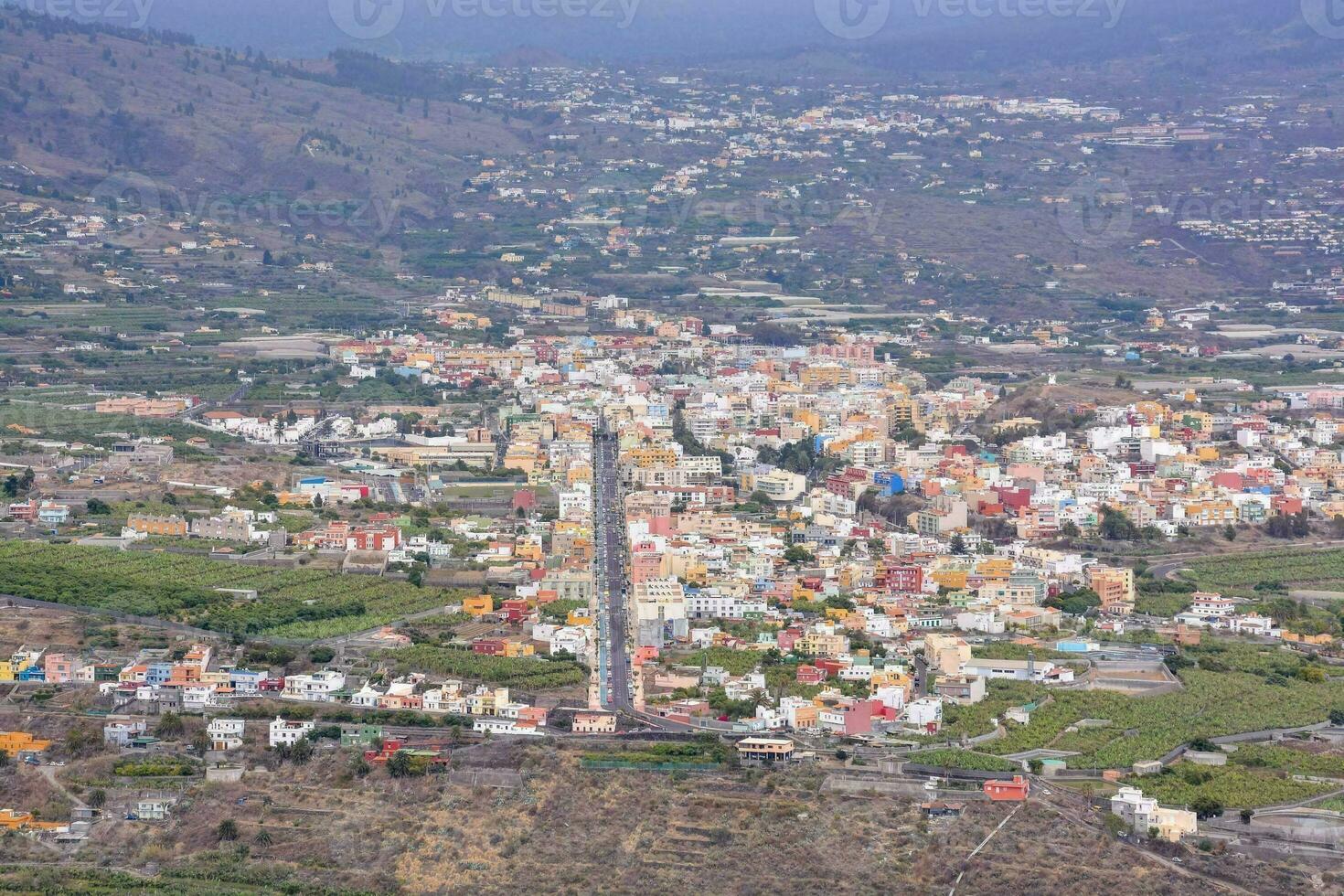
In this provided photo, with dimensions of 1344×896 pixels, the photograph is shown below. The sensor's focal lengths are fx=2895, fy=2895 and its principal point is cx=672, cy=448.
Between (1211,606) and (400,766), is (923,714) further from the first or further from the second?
(1211,606)

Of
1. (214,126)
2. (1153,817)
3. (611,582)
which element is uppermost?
(214,126)

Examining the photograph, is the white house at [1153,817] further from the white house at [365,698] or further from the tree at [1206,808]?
the white house at [365,698]

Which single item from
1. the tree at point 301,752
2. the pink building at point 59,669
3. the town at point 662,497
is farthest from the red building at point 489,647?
the pink building at point 59,669

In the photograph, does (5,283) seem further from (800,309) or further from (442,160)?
(442,160)

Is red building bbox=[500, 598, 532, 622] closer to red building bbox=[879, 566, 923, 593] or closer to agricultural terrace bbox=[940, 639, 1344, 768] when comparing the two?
red building bbox=[879, 566, 923, 593]

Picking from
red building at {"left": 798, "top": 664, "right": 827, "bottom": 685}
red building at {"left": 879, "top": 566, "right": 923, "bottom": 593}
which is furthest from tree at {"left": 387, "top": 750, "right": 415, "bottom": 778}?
red building at {"left": 879, "top": 566, "right": 923, "bottom": 593}

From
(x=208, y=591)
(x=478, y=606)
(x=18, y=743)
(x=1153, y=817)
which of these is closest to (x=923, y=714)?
(x=1153, y=817)
